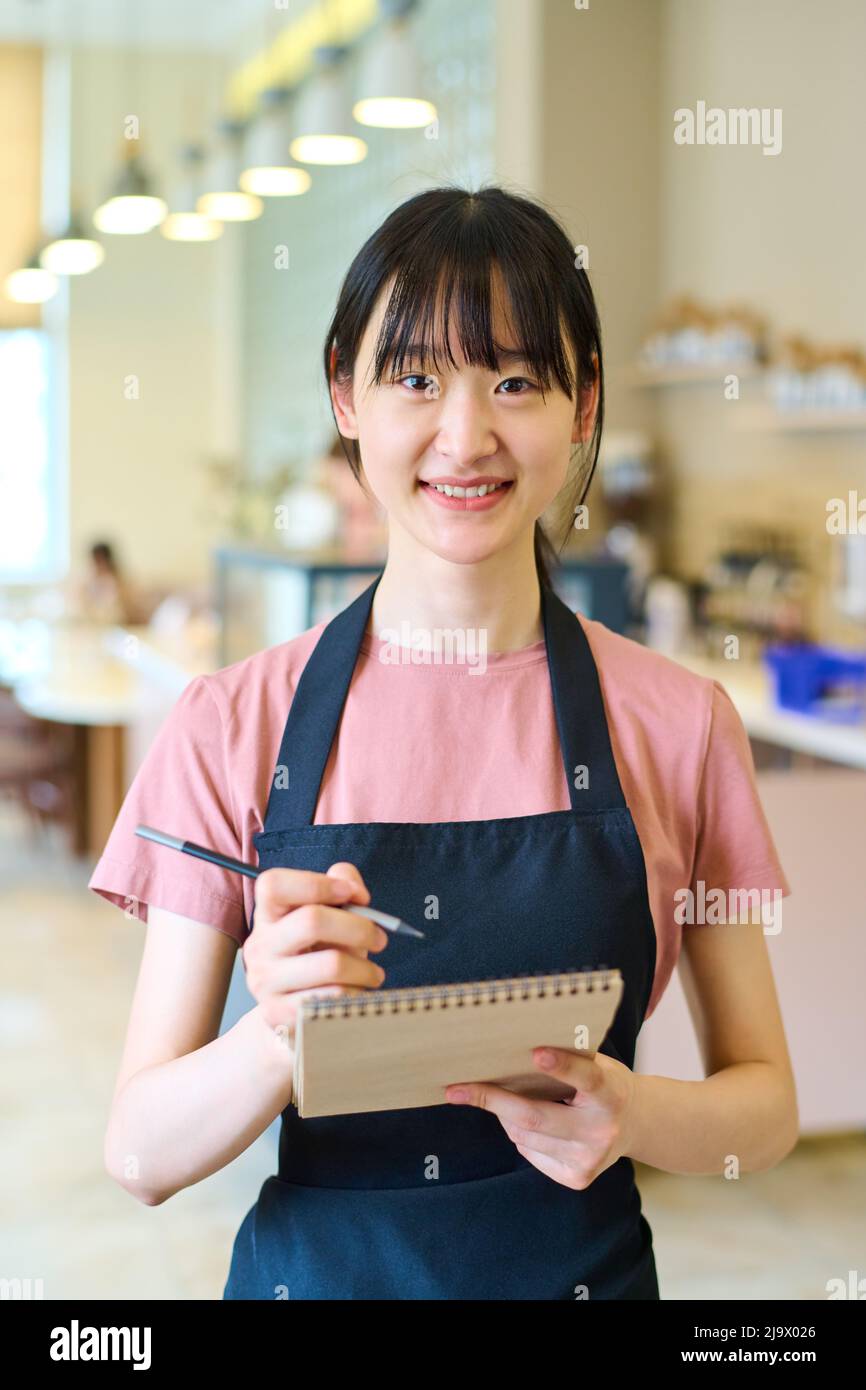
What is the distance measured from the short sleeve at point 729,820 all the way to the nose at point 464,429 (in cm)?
31

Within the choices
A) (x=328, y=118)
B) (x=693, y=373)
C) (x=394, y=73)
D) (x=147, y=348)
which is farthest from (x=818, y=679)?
(x=147, y=348)

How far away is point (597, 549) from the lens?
6.74 m

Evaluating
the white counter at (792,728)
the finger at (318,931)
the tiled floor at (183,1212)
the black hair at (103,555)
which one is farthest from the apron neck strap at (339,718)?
the black hair at (103,555)

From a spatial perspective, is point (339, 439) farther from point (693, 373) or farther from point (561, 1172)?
point (693, 373)

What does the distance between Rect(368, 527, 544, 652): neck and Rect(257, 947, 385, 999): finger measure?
362 mm

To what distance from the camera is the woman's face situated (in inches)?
43.7

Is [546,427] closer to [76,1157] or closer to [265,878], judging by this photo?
[265,878]

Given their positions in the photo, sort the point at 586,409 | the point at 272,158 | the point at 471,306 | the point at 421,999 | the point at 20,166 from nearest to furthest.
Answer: the point at 421,999 → the point at 471,306 → the point at 586,409 → the point at 272,158 → the point at 20,166

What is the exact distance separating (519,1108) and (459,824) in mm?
246

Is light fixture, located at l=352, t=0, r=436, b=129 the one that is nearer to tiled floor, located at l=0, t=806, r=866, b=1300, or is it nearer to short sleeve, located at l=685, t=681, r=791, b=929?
tiled floor, located at l=0, t=806, r=866, b=1300

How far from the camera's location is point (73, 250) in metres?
6.52

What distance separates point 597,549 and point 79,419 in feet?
15.4

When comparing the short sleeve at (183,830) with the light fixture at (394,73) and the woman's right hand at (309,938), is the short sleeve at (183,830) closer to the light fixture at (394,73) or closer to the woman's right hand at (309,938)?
the woman's right hand at (309,938)

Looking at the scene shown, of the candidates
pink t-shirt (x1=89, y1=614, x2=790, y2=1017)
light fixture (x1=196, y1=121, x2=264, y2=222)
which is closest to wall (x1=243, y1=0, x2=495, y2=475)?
light fixture (x1=196, y1=121, x2=264, y2=222)
